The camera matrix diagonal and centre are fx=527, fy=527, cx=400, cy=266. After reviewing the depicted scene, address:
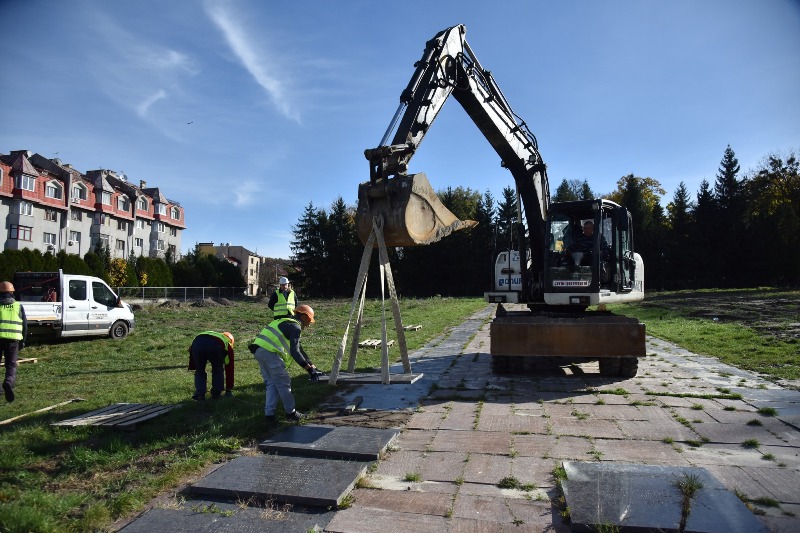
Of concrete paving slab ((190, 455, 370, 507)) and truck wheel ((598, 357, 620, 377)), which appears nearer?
concrete paving slab ((190, 455, 370, 507))

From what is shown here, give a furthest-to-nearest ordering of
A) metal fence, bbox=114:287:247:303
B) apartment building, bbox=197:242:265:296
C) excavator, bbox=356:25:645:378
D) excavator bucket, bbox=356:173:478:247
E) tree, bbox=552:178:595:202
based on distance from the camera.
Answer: apartment building, bbox=197:242:265:296, tree, bbox=552:178:595:202, metal fence, bbox=114:287:247:303, excavator, bbox=356:25:645:378, excavator bucket, bbox=356:173:478:247

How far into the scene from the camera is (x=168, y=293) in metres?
44.1

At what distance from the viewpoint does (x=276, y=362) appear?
239 inches

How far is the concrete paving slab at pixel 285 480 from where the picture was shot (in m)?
3.95

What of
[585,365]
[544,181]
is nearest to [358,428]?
[585,365]

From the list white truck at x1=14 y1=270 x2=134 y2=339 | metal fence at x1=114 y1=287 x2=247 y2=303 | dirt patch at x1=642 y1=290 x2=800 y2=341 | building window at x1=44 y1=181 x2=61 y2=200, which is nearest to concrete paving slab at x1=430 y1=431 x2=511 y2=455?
dirt patch at x1=642 y1=290 x2=800 y2=341

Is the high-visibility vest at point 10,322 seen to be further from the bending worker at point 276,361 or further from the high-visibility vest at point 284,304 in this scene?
the bending worker at point 276,361

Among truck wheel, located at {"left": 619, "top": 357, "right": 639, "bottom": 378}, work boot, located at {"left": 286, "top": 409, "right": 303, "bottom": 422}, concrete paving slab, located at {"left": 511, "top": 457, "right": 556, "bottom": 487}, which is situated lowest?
concrete paving slab, located at {"left": 511, "top": 457, "right": 556, "bottom": 487}

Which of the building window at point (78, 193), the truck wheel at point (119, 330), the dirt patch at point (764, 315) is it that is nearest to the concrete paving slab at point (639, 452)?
the dirt patch at point (764, 315)

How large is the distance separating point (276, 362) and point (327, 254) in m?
58.4

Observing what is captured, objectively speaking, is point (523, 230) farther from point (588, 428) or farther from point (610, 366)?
point (588, 428)

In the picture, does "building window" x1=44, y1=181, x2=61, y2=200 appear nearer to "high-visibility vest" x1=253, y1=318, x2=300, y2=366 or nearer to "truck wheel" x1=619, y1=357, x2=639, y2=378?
"high-visibility vest" x1=253, y1=318, x2=300, y2=366

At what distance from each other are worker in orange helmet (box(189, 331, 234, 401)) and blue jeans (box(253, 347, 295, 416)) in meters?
1.37

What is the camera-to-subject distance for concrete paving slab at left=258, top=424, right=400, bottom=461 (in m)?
4.93
